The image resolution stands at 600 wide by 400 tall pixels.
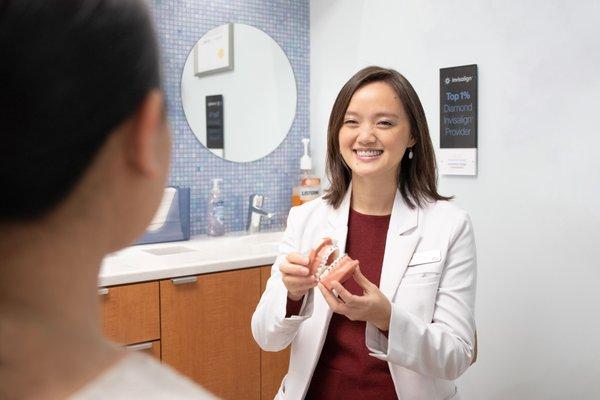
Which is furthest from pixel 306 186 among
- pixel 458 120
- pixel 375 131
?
pixel 375 131

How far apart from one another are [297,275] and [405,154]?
22.6 inches

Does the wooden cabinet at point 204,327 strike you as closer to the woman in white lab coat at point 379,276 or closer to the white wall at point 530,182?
the woman in white lab coat at point 379,276

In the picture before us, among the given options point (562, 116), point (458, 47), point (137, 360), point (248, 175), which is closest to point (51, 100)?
point (137, 360)

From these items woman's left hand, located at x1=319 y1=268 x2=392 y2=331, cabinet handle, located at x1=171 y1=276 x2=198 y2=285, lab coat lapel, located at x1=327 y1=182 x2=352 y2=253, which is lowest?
cabinet handle, located at x1=171 y1=276 x2=198 y2=285

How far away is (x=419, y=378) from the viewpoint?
1.53 metres

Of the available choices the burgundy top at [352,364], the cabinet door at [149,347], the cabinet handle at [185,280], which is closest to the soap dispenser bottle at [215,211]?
the cabinet handle at [185,280]

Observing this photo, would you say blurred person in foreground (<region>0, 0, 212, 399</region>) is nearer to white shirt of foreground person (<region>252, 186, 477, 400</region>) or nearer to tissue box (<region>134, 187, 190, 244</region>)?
white shirt of foreground person (<region>252, 186, 477, 400</region>)

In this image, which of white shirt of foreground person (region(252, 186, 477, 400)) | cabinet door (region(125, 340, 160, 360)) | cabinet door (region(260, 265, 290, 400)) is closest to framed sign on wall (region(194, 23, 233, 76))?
cabinet door (region(260, 265, 290, 400))

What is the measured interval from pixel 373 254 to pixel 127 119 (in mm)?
1355

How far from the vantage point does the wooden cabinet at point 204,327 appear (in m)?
2.09

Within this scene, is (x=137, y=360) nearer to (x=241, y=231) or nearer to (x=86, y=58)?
(x=86, y=58)

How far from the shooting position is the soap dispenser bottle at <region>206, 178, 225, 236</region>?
285cm

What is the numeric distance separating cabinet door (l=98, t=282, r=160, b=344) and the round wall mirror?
0.98 meters

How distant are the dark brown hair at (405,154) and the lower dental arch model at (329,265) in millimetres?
319
